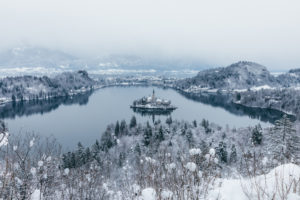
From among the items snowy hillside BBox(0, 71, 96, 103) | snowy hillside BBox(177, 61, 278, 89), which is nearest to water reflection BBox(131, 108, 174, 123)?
snowy hillside BBox(0, 71, 96, 103)

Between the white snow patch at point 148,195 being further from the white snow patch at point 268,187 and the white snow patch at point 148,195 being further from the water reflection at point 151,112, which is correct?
the water reflection at point 151,112

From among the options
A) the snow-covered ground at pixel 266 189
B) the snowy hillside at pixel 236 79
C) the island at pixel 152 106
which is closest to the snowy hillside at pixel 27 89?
the island at pixel 152 106

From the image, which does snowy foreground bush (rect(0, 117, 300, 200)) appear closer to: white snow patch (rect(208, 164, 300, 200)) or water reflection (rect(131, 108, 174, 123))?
white snow patch (rect(208, 164, 300, 200))

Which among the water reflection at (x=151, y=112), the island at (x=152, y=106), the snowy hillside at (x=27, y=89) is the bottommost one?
the water reflection at (x=151, y=112)

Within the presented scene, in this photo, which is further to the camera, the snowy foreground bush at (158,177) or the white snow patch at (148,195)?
the snowy foreground bush at (158,177)

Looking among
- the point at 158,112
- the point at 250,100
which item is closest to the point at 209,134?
the point at 158,112

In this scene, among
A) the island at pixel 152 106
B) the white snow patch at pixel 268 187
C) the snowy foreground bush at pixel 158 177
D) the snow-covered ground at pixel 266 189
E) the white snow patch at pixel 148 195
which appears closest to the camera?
the snow-covered ground at pixel 266 189

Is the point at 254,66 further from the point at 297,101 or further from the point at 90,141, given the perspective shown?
the point at 90,141

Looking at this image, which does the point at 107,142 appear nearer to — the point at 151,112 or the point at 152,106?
the point at 151,112
